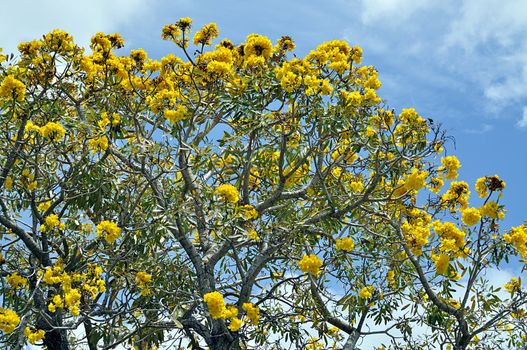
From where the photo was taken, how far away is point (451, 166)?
6.66 meters

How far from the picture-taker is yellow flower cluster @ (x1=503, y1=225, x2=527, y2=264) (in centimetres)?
626

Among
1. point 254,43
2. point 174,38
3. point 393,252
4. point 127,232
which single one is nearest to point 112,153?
point 127,232

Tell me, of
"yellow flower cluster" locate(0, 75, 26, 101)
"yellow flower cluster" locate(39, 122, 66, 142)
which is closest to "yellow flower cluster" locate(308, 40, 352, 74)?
"yellow flower cluster" locate(39, 122, 66, 142)

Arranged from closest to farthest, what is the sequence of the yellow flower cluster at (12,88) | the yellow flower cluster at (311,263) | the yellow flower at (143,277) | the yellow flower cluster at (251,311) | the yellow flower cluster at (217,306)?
the yellow flower cluster at (217,306) < the yellow flower cluster at (311,263) < the yellow flower cluster at (12,88) < the yellow flower cluster at (251,311) < the yellow flower at (143,277)

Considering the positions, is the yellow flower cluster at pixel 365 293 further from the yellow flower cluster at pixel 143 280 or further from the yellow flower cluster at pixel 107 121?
the yellow flower cluster at pixel 107 121

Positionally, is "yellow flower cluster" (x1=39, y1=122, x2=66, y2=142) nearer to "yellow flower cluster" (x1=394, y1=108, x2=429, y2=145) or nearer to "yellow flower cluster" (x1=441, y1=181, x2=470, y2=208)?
"yellow flower cluster" (x1=394, y1=108, x2=429, y2=145)

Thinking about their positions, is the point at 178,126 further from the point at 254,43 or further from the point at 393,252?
the point at 393,252

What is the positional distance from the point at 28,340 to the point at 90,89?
283 centimetres

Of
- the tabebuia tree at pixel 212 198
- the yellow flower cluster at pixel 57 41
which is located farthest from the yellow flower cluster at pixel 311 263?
the yellow flower cluster at pixel 57 41

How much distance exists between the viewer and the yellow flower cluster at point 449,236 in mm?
6168

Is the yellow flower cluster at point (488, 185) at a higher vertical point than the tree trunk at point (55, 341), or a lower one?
higher

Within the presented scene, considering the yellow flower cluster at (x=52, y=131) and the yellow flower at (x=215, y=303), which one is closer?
the yellow flower at (x=215, y=303)

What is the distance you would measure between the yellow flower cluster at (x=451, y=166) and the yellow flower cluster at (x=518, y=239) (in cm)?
82

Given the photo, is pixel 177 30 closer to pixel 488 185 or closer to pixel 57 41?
pixel 57 41
